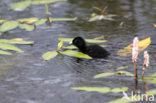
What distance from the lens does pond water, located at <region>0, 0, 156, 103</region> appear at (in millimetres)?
3486

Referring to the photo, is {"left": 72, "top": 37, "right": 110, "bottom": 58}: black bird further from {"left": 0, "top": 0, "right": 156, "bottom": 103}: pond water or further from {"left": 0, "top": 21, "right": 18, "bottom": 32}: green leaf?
{"left": 0, "top": 21, "right": 18, "bottom": 32}: green leaf

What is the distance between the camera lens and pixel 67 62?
15.2 feet

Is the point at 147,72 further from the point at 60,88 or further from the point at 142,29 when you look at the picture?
the point at 142,29

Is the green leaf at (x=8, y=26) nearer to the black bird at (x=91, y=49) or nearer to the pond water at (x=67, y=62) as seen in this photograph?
the pond water at (x=67, y=62)

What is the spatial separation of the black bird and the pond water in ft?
0.54

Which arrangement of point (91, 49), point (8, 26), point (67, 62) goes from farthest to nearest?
point (8, 26), point (91, 49), point (67, 62)

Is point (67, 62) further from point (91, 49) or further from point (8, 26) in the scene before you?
point (8, 26)

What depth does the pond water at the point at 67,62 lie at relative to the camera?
11.4ft

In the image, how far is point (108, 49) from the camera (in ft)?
17.4

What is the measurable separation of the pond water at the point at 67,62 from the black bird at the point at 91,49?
164mm

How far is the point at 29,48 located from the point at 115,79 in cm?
205

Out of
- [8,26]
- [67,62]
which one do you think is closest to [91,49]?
[67,62]

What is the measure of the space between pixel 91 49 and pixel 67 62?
2.79ft

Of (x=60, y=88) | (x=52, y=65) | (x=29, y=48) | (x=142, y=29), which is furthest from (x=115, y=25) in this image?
(x=60, y=88)
